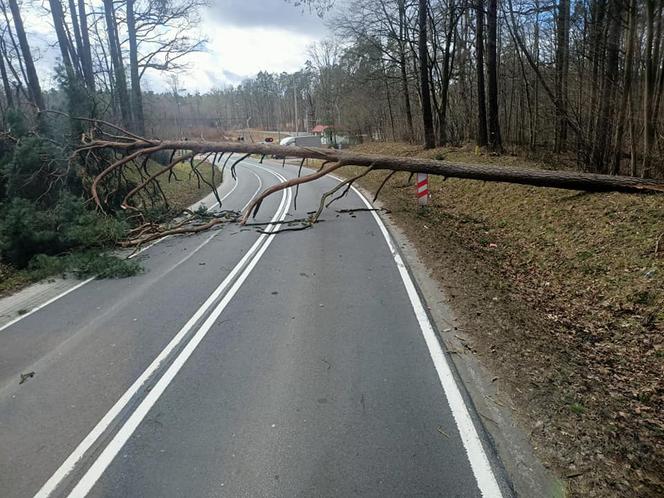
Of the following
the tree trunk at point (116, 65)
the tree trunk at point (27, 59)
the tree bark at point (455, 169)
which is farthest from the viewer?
the tree trunk at point (116, 65)

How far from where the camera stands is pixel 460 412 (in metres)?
3.96

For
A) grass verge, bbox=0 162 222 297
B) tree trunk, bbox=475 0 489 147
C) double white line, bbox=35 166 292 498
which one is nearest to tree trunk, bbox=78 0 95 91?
grass verge, bbox=0 162 222 297

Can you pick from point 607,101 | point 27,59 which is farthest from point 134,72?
point 607,101

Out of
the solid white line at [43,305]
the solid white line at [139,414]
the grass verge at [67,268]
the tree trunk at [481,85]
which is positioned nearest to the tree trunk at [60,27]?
the grass verge at [67,268]

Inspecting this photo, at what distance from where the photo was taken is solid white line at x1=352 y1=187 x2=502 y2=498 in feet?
10.4

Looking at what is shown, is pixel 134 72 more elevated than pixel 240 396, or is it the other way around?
pixel 134 72

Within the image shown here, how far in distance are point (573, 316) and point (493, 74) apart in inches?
536

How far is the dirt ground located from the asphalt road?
2.27 ft

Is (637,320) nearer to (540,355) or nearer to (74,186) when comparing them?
(540,355)

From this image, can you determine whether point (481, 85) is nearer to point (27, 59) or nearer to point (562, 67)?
point (562, 67)

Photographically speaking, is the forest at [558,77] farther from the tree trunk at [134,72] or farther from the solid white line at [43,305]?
the solid white line at [43,305]

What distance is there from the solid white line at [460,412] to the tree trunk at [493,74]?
13.2 m

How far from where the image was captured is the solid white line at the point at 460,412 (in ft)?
10.4

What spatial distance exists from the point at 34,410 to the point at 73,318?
2677 millimetres
